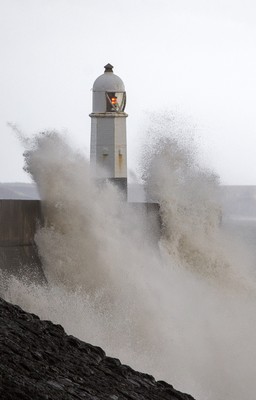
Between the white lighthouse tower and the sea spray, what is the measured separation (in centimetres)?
79

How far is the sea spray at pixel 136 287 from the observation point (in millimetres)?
9922

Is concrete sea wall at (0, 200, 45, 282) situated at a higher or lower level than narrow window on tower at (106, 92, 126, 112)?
lower

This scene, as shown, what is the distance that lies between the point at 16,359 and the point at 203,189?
10318 millimetres

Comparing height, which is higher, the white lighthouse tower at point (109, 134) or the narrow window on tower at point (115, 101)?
the narrow window on tower at point (115, 101)

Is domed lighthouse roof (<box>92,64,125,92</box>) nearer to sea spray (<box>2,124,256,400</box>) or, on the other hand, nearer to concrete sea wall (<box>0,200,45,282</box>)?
sea spray (<box>2,124,256,400</box>)

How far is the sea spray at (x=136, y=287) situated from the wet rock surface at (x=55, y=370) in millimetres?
1761

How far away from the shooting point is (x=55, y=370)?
22.1 ft

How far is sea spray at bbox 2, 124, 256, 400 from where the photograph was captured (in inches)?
391

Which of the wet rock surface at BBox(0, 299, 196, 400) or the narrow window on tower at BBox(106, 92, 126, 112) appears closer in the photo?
the wet rock surface at BBox(0, 299, 196, 400)

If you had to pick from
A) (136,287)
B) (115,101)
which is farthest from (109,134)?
(136,287)

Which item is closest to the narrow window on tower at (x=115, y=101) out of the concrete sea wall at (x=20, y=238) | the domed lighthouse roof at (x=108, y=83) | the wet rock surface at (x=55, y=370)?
the domed lighthouse roof at (x=108, y=83)

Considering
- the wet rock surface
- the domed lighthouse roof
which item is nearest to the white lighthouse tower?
the domed lighthouse roof

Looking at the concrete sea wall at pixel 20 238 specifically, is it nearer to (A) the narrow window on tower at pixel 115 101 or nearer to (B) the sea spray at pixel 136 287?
(B) the sea spray at pixel 136 287

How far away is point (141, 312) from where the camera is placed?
36.3 ft
